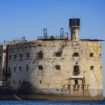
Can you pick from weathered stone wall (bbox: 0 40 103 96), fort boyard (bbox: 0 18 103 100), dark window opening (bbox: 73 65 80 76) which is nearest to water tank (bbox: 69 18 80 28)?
fort boyard (bbox: 0 18 103 100)

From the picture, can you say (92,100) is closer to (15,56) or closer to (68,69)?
(68,69)

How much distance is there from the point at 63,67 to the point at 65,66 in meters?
0.33

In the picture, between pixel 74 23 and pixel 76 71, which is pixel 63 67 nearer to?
pixel 76 71

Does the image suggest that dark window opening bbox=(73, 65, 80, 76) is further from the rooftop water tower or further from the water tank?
the water tank

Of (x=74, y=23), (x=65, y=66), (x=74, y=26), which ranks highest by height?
(x=74, y=23)

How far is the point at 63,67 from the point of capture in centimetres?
10394

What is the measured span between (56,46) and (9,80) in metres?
12.5

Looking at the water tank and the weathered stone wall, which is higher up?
the water tank

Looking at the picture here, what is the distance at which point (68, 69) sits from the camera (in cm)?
10394

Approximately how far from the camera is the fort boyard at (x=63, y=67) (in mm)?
103875

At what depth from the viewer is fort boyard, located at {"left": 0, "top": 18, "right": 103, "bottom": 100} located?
104m

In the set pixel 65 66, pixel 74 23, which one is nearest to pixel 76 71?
pixel 65 66

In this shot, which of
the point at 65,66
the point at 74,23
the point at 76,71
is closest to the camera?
the point at 65,66

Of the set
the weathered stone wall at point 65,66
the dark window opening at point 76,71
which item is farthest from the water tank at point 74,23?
the dark window opening at point 76,71
